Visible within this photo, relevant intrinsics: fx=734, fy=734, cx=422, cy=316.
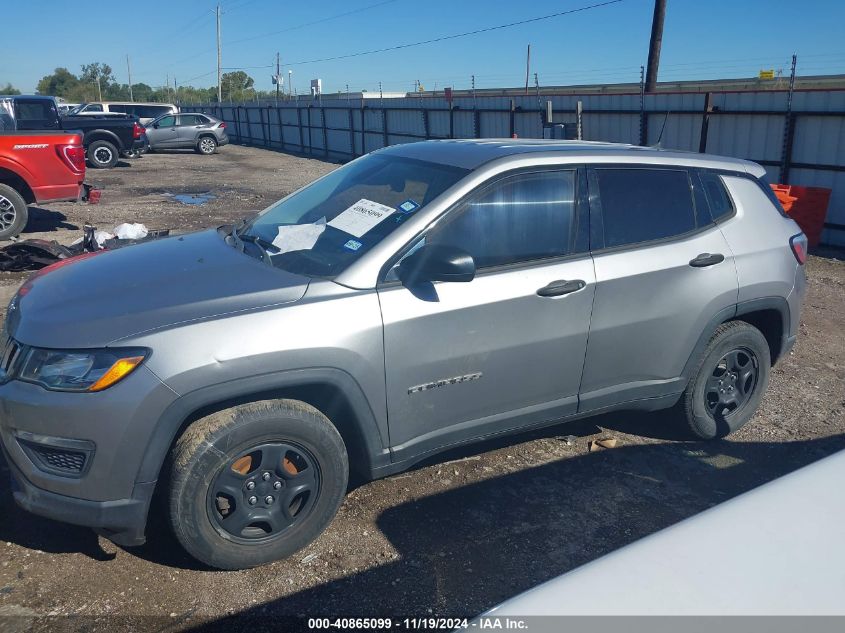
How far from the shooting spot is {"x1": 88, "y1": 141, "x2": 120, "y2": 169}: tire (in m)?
20.7

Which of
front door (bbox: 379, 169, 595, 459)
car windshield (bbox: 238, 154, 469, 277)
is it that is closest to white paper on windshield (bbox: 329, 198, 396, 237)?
car windshield (bbox: 238, 154, 469, 277)

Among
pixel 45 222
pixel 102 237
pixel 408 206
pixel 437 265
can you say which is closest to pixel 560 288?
pixel 437 265

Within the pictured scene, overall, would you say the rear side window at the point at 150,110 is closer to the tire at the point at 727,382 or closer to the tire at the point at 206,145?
the tire at the point at 206,145

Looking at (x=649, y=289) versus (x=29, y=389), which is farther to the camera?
(x=649, y=289)

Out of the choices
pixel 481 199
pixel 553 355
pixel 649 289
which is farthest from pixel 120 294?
pixel 649 289

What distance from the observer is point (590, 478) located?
403cm

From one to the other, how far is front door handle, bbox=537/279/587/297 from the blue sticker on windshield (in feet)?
2.33

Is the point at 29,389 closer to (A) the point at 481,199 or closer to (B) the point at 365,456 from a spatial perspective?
(B) the point at 365,456

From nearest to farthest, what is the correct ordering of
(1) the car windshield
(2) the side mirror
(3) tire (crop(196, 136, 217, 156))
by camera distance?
(2) the side mirror
(1) the car windshield
(3) tire (crop(196, 136, 217, 156))

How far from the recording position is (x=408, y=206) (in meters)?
3.48

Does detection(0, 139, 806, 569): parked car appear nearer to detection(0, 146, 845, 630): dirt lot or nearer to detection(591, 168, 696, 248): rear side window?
detection(591, 168, 696, 248): rear side window

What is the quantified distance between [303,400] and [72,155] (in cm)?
834

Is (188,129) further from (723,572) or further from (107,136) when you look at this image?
(723,572)

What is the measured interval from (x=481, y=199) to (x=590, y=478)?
65.9 inches
